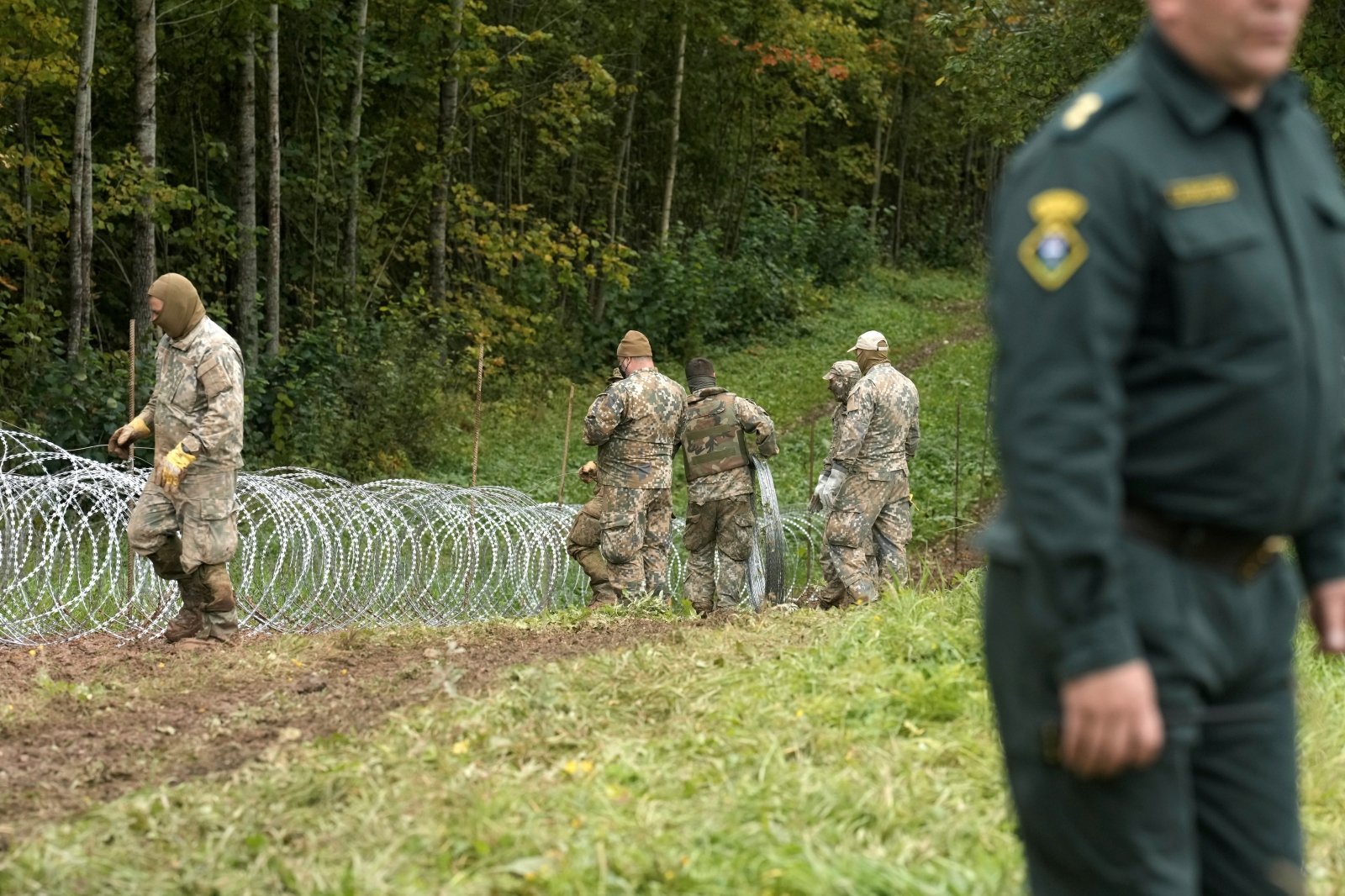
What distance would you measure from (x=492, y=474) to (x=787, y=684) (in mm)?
14443

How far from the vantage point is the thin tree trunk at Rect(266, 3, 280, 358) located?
20.6 m

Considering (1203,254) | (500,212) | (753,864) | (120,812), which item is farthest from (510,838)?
→ (500,212)

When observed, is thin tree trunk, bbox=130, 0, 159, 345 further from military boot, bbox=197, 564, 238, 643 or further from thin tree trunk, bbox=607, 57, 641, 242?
thin tree trunk, bbox=607, 57, 641, 242

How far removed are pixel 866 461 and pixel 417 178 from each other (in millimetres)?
14317

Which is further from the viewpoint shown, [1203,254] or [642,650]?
[642,650]

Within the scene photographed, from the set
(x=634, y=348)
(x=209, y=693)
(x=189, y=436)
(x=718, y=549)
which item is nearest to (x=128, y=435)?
(x=189, y=436)

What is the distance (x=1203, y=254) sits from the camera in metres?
2.56

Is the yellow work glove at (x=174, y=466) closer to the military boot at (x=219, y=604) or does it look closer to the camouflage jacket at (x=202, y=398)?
the camouflage jacket at (x=202, y=398)

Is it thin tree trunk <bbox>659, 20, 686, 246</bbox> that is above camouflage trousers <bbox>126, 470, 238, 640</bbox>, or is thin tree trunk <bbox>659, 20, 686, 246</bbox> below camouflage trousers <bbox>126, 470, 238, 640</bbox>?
above

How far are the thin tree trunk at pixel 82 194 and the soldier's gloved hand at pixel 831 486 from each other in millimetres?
8306

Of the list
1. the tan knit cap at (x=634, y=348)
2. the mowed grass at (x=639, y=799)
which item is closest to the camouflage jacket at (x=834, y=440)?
the tan knit cap at (x=634, y=348)

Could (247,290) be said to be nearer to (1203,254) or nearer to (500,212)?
(500,212)

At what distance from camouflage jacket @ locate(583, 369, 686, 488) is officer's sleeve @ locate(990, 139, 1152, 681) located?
989 cm

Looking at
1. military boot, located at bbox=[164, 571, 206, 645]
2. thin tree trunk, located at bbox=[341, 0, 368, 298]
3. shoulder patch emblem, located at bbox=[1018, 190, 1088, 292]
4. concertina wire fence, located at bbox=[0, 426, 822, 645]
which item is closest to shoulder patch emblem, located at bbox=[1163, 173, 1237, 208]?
shoulder patch emblem, located at bbox=[1018, 190, 1088, 292]
